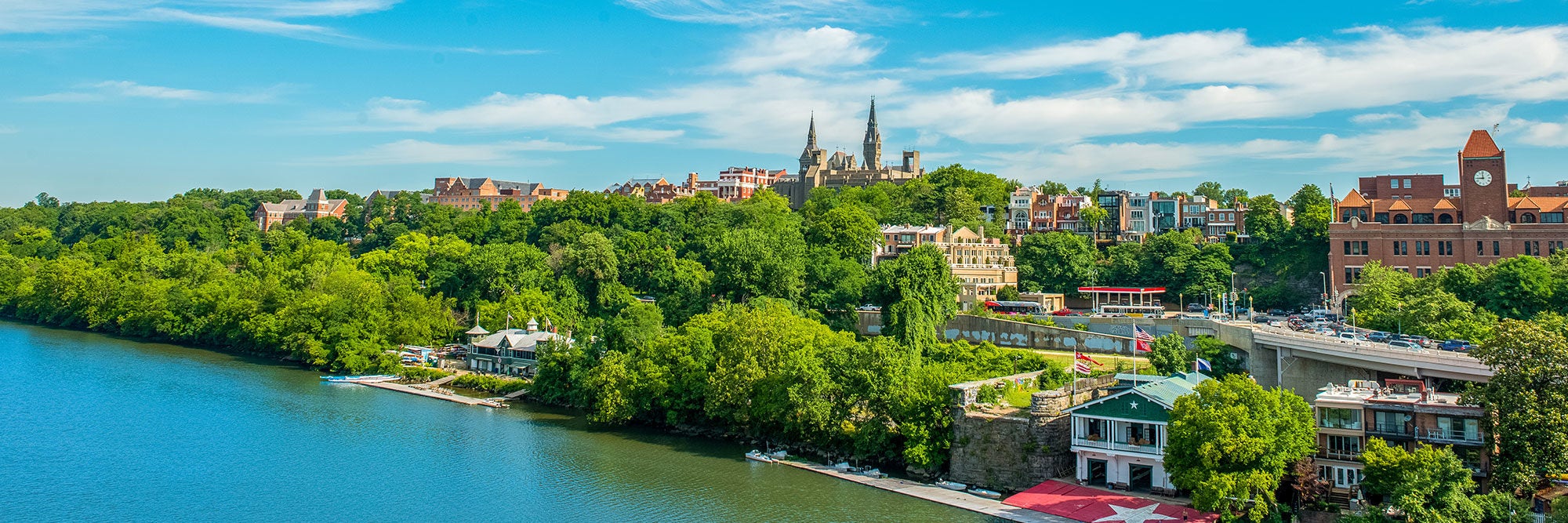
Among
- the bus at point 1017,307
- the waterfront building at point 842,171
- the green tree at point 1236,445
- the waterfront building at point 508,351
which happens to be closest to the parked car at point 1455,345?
the green tree at point 1236,445

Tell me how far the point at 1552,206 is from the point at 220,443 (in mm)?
66691

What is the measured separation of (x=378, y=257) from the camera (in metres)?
83.1

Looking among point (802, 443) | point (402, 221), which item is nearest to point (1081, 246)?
point (802, 443)

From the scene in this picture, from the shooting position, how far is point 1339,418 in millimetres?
29844

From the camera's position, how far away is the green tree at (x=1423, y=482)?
24.5 metres

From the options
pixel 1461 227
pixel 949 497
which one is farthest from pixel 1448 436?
pixel 1461 227

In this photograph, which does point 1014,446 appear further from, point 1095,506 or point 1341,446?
point 1341,446

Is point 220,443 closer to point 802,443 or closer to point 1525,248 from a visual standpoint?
point 802,443

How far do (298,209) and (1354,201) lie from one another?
119 m

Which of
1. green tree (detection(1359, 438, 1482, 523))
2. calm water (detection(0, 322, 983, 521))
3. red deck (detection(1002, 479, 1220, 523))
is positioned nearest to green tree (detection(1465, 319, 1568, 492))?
green tree (detection(1359, 438, 1482, 523))

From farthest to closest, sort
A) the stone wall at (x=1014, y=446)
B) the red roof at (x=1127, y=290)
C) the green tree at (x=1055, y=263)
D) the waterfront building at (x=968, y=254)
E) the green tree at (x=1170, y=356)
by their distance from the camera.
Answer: the green tree at (x=1055, y=263) < the waterfront building at (x=968, y=254) < the red roof at (x=1127, y=290) < the green tree at (x=1170, y=356) < the stone wall at (x=1014, y=446)

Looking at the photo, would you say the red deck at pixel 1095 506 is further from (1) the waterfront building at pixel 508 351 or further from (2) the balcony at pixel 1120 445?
(1) the waterfront building at pixel 508 351

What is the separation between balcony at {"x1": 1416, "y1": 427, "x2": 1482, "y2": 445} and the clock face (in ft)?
135

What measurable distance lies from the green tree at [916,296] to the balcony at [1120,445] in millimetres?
15809
